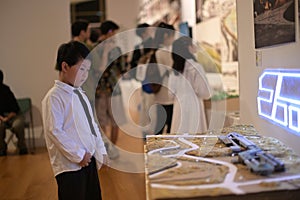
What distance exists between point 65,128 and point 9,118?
376 cm

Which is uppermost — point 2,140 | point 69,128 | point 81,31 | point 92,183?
point 81,31

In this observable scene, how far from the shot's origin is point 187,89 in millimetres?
3793

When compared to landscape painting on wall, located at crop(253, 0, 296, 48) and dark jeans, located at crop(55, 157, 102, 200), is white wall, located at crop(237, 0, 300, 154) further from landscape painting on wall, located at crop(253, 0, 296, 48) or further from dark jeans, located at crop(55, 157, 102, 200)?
dark jeans, located at crop(55, 157, 102, 200)

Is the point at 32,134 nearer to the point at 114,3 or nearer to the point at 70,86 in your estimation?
the point at 70,86

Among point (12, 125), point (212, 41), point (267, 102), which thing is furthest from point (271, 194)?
point (12, 125)

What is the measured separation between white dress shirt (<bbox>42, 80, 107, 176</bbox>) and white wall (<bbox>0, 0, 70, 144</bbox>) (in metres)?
3.99

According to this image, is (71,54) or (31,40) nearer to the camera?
(71,54)

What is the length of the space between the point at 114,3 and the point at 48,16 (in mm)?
4697

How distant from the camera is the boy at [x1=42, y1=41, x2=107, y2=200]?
2.10 m

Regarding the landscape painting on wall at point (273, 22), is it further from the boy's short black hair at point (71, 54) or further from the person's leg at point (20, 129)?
the person's leg at point (20, 129)

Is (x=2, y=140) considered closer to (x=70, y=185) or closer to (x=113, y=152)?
(x=113, y=152)

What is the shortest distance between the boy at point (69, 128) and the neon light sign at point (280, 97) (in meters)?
1.09

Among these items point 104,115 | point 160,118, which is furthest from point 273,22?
point 104,115

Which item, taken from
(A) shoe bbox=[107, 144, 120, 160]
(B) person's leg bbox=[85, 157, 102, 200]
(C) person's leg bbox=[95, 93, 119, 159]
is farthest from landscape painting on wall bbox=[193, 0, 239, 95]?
(B) person's leg bbox=[85, 157, 102, 200]
